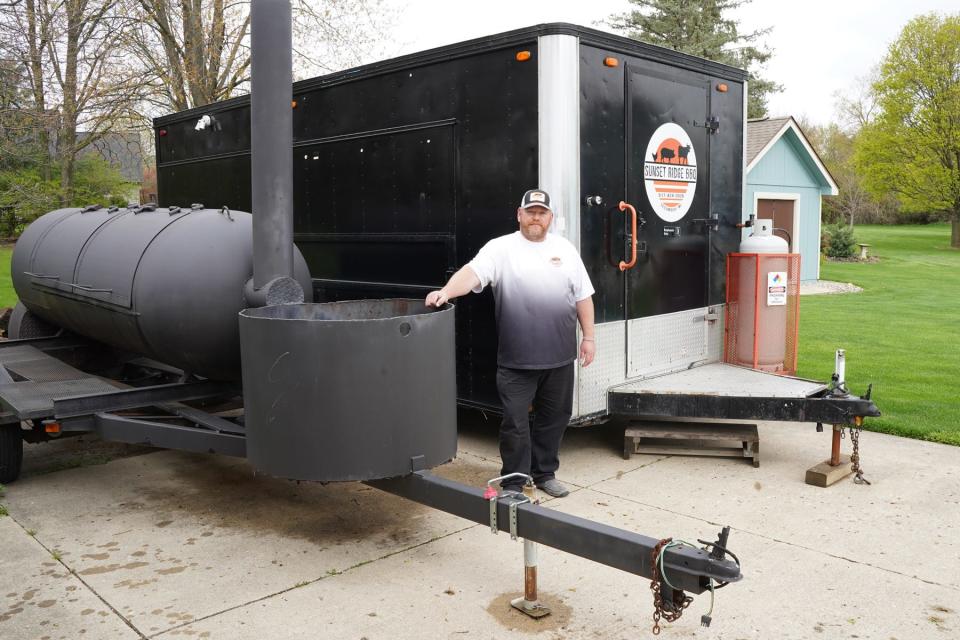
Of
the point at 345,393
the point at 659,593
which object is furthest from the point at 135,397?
the point at 659,593

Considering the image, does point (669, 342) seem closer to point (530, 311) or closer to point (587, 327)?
point (587, 327)

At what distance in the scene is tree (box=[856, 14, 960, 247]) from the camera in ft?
127

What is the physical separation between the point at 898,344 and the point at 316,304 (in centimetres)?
943

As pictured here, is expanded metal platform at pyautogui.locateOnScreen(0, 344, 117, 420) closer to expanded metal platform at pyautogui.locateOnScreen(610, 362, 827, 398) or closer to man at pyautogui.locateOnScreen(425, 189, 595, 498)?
man at pyautogui.locateOnScreen(425, 189, 595, 498)

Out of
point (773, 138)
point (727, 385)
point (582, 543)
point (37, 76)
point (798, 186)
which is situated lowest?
point (582, 543)

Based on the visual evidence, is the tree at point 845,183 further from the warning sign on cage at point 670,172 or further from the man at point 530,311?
the man at point 530,311

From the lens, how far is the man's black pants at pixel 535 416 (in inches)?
210

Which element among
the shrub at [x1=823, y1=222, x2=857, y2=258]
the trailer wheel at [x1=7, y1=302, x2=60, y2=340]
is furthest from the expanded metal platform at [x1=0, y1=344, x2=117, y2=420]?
the shrub at [x1=823, y1=222, x2=857, y2=258]

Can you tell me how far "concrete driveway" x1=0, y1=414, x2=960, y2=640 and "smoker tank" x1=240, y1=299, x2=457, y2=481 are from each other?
0.62m

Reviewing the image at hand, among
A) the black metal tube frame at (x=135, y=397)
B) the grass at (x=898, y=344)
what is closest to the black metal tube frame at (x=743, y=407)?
the grass at (x=898, y=344)

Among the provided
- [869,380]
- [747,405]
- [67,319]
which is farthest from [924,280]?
[67,319]

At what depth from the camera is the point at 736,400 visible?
19.7ft

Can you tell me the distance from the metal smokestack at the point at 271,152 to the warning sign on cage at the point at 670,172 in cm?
275

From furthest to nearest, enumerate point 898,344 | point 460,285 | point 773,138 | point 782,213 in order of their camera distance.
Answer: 1. point 782,213
2. point 773,138
3. point 898,344
4. point 460,285
